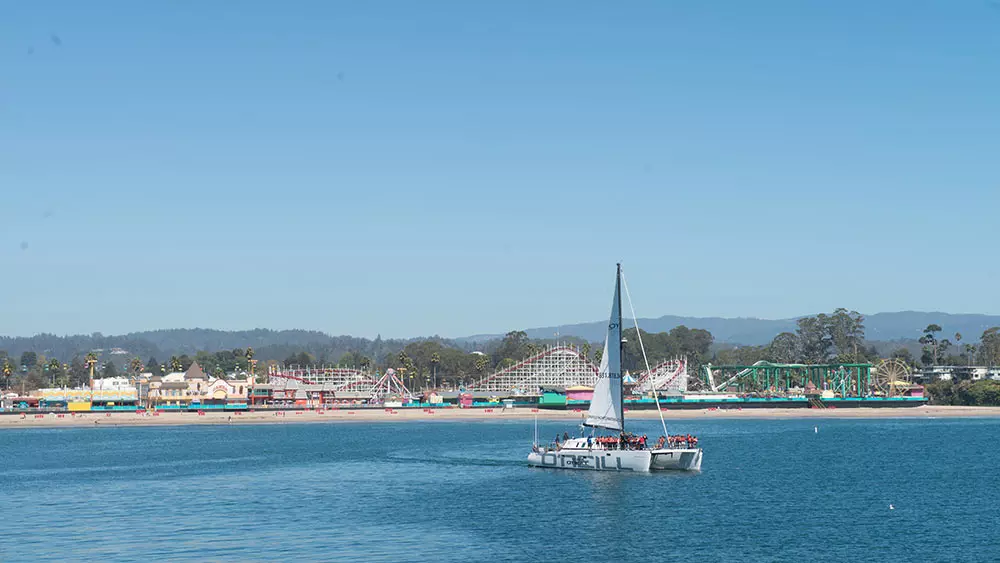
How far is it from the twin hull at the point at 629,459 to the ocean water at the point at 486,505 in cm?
119

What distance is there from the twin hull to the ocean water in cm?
119

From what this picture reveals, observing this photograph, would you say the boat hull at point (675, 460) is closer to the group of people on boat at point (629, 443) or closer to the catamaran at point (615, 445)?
the catamaran at point (615, 445)

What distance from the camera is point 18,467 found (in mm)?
96062

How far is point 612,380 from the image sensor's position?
8288 cm

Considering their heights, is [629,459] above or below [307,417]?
below

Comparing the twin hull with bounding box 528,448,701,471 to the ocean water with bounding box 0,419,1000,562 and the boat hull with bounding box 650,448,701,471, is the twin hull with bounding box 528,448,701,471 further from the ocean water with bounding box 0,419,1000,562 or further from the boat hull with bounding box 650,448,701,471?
the ocean water with bounding box 0,419,1000,562

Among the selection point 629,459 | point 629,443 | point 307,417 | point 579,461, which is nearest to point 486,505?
point 629,459

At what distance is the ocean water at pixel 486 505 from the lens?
52562 mm

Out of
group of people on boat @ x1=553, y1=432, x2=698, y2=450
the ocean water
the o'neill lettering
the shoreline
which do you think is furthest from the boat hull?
the shoreline

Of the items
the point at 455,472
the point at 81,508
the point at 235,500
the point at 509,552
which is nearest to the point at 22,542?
the point at 81,508

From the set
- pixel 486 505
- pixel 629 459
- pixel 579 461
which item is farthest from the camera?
pixel 579 461

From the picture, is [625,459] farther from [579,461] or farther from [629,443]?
[579,461]

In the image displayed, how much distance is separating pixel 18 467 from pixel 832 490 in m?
66.2

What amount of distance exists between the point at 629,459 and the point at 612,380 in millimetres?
→ 5933
